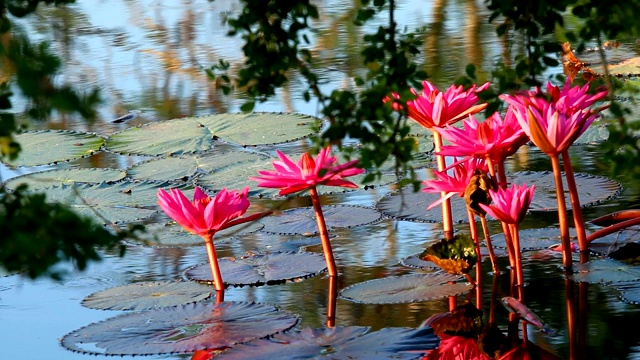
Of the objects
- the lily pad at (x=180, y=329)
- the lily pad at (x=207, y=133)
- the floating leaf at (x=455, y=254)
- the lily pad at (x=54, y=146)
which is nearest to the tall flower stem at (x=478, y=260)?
the floating leaf at (x=455, y=254)

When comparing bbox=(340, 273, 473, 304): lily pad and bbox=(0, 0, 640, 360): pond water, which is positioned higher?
bbox=(340, 273, 473, 304): lily pad

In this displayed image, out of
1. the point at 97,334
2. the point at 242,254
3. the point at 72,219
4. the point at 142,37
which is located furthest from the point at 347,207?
the point at 142,37

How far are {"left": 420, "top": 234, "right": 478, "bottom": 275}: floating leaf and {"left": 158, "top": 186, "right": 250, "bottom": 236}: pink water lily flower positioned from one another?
0.45 meters

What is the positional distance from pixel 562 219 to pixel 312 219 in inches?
29.9

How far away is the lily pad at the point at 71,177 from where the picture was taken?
10.9 feet

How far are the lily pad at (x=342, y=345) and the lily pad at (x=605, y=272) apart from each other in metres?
0.46

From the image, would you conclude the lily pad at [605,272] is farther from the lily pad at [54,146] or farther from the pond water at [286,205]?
the lily pad at [54,146]

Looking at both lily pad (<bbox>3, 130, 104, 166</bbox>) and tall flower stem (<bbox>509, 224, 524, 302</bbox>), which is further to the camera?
lily pad (<bbox>3, 130, 104, 166</bbox>)

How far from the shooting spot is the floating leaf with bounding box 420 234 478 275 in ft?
7.86

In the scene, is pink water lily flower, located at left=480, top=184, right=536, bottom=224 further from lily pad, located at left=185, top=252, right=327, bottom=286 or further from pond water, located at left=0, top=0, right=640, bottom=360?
lily pad, located at left=185, top=252, right=327, bottom=286

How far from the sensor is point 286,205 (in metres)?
3.07

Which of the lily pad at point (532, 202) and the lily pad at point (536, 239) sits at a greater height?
the lily pad at point (536, 239)

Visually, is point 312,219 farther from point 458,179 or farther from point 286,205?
point 458,179

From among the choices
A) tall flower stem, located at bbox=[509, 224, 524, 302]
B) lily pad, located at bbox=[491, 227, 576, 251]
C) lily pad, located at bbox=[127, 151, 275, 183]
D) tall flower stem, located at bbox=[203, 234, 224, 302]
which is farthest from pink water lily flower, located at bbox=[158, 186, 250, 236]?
lily pad, located at bbox=[127, 151, 275, 183]
